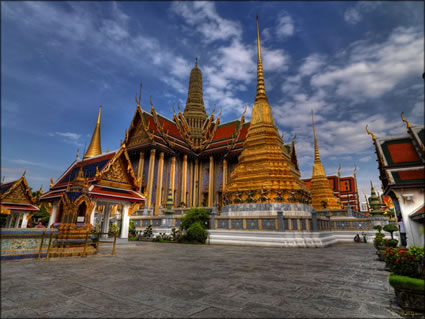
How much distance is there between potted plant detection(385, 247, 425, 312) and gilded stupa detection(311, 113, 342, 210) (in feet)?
71.7

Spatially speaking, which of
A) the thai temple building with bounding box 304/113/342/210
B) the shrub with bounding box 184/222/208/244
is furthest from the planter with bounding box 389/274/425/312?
the thai temple building with bounding box 304/113/342/210

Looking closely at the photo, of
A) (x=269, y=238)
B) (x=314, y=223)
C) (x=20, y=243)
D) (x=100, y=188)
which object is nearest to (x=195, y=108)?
(x=314, y=223)

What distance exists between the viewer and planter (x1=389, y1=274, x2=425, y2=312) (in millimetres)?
2900

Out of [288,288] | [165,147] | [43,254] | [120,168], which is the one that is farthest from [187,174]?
[288,288]

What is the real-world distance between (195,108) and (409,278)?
3635 centimetres

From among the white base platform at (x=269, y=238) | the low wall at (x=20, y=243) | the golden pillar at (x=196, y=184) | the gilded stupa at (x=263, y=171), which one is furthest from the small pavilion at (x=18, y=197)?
the golden pillar at (x=196, y=184)

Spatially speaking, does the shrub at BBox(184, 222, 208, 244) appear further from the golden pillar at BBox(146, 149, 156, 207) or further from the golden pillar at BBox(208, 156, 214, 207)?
the golden pillar at BBox(208, 156, 214, 207)

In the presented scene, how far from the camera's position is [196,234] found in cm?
1470

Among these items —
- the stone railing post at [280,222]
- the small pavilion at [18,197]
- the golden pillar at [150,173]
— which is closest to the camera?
the stone railing post at [280,222]

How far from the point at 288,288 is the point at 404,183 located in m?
4.92

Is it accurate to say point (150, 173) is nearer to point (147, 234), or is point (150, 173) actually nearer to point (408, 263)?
point (147, 234)

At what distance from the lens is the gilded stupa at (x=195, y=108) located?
34.4 meters

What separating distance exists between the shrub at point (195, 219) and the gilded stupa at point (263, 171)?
7.83ft

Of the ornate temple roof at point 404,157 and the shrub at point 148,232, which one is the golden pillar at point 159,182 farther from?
the ornate temple roof at point 404,157
